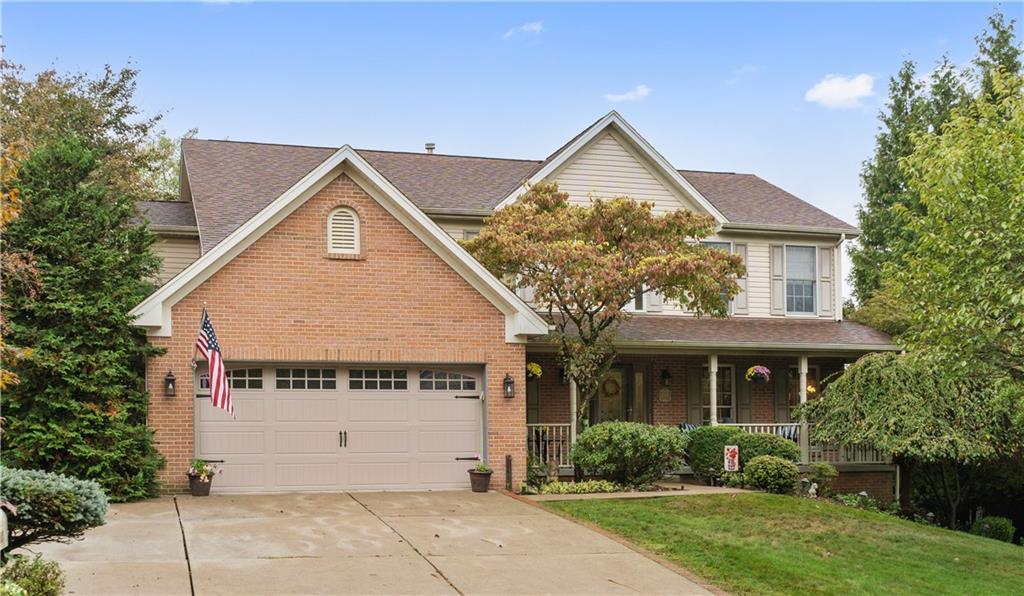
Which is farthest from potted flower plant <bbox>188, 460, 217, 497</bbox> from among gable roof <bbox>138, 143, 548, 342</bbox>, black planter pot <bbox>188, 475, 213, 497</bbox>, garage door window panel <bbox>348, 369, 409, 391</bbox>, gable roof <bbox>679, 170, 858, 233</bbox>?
gable roof <bbox>679, 170, 858, 233</bbox>

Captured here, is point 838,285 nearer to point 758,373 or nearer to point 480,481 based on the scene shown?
point 758,373

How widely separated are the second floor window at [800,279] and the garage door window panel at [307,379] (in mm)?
11010

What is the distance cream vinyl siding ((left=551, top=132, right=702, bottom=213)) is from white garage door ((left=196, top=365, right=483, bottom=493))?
20.2 ft

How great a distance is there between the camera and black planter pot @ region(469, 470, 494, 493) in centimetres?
1692

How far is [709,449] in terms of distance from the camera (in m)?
19.1

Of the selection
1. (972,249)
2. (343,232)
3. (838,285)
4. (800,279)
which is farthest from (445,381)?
(838,285)

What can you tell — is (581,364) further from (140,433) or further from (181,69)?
(181,69)

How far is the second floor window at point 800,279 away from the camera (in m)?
23.2

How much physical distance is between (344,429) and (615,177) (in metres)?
8.64

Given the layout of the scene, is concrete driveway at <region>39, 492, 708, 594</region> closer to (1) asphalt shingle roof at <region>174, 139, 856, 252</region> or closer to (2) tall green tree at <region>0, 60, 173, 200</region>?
(1) asphalt shingle roof at <region>174, 139, 856, 252</region>

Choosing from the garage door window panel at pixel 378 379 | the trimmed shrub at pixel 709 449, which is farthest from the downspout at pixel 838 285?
the garage door window panel at pixel 378 379

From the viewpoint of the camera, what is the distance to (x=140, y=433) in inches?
595

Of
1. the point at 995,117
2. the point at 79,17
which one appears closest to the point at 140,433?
the point at 79,17

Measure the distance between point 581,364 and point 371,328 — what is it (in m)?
3.91
